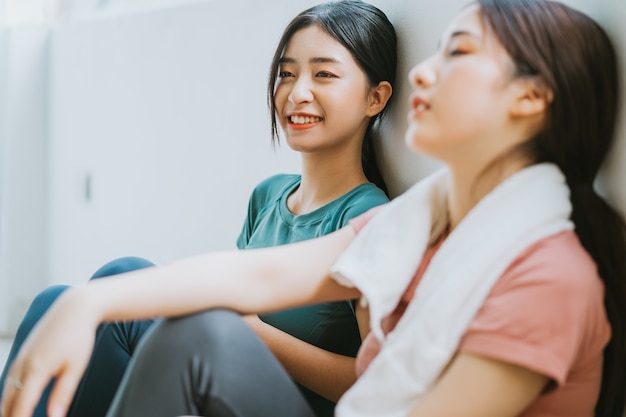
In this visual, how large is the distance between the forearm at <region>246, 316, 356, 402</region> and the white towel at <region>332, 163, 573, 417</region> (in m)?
0.27

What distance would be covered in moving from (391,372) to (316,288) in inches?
7.0

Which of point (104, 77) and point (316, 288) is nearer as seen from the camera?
point (316, 288)

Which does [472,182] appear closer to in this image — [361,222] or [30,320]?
[361,222]

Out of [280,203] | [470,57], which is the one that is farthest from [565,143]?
[280,203]

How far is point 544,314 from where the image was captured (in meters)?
0.78

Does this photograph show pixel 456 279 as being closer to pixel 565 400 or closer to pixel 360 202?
pixel 565 400

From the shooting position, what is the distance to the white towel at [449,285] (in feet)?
2.76

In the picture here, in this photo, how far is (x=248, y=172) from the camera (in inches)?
70.9

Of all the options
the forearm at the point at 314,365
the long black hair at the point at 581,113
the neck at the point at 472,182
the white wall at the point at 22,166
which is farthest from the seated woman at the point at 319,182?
the white wall at the point at 22,166

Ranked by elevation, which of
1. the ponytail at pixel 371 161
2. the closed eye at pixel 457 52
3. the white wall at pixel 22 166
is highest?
the closed eye at pixel 457 52

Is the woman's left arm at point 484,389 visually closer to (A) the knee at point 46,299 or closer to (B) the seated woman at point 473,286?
(B) the seated woman at point 473,286

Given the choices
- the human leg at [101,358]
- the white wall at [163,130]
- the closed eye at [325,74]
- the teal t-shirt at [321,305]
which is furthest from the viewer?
the white wall at [163,130]

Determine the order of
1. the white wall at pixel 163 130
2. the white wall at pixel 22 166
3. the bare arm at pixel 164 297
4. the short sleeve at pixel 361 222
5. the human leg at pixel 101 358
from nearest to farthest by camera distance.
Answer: the bare arm at pixel 164 297
the short sleeve at pixel 361 222
the human leg at pixel 101 358
the white wall at pixel 163 130
the white wall at pixel 22 166

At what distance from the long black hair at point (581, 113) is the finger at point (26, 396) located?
0.62 meters
